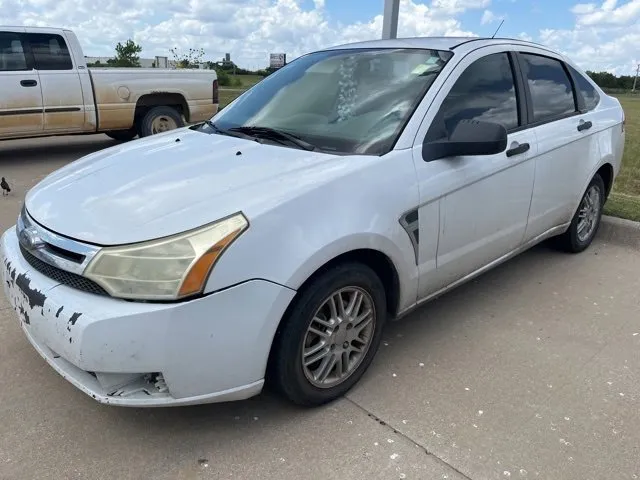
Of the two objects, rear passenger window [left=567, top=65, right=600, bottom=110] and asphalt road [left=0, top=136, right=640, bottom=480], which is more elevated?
rear passenger window [left=567, top=65, right=600, bottom=110]

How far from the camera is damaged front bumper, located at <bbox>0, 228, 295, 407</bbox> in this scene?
212 cm

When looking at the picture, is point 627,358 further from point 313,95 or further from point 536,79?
point 313,95

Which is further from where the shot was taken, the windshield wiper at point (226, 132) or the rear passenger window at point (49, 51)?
the rear passenger window at point (49, 51)

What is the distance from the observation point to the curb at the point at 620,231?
5.07 meters

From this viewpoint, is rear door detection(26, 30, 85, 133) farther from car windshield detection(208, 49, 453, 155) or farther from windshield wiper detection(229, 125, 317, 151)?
windshield wiper detection(229, 125, 317, 151)

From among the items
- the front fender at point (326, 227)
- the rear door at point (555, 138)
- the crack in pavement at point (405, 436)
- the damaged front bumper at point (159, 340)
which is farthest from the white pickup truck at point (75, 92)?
the crack in pavement at point (405, 436)

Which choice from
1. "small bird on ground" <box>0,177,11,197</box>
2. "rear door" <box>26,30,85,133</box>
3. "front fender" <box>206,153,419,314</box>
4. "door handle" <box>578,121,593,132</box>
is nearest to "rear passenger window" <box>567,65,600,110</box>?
"door handle" <box>578,121,593,132</box>

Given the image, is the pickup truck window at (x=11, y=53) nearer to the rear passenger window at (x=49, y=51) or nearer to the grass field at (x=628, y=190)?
the rear passenger window at (x=49, y=51)

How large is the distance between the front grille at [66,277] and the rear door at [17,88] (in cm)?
612

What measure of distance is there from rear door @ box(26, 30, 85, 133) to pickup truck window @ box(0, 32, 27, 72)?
5.8 inches

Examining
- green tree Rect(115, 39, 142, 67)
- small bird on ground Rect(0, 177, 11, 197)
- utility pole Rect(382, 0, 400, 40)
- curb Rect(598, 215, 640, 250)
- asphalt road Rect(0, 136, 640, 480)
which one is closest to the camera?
asphalt road Rect(0, 136, 640, 480)

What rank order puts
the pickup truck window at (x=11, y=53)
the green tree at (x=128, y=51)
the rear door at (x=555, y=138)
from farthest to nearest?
1. the green tree at (x=128, y=51)
2. the pickup truck window at (x=11, y=53)
3. the rear door at (x=555, y=138)

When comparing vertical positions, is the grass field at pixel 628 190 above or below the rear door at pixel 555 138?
below

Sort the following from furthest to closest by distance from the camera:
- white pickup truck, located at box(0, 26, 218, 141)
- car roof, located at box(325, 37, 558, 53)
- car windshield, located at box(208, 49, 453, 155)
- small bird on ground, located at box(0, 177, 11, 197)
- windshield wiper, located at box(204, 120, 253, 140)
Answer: white pickup truck, located at box(0, 26, 218, 141), small bird on ground, located at box(0, 177, 11, 197), car roof, located at box(325, 37, 558, 53), windshield wiper, located at box(204, 120, 253, 140), car windshield, located at box(208, 49, 453, 155)
